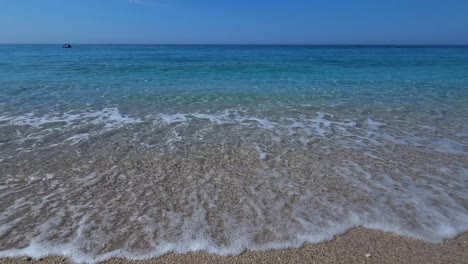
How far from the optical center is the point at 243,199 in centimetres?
464

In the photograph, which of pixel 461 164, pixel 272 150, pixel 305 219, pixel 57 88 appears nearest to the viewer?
pixel 305 219

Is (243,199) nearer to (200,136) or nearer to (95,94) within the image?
(200,136)

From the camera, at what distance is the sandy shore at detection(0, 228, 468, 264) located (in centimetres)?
336

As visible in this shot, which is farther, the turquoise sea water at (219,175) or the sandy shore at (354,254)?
the turquoise sea water at (219,175)

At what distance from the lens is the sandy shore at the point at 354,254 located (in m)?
3.36

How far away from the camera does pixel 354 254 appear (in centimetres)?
346

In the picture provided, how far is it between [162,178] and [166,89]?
33.3 feet

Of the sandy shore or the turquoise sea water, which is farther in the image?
the turquoise sea water

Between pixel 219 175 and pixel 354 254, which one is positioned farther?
pixel 219 175

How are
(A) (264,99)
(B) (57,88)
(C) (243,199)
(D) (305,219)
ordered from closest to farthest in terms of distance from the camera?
(D) (305,219)
(C) (243,199)
(A) (264,99)
(B) (57,88)

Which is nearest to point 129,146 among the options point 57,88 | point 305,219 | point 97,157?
point 97,157

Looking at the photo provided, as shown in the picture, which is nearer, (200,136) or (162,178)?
(162,178)

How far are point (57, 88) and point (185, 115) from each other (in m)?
8.47

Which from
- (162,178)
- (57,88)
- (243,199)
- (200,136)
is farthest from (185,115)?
(57,88)
